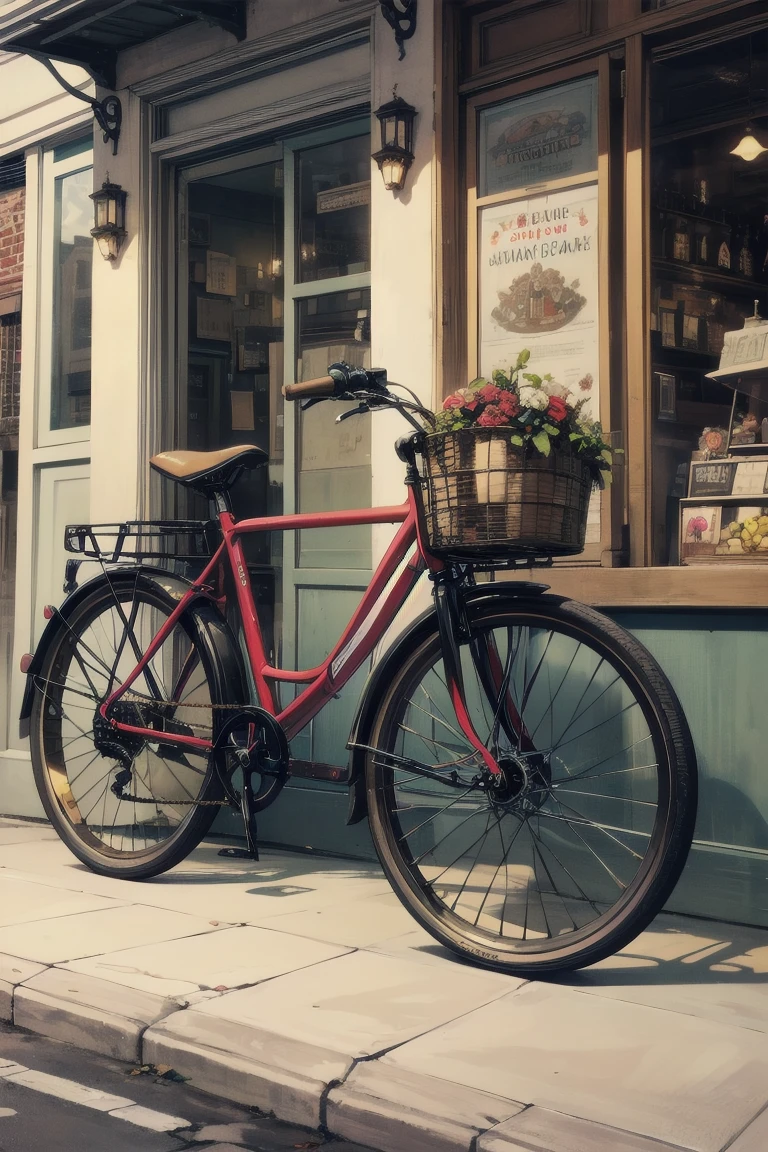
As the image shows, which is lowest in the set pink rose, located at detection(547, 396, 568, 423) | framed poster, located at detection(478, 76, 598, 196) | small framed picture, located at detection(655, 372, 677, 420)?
pink rose, located at detection(547, 396, 568, 423)

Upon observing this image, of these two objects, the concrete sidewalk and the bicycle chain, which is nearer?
the concrete sidewalk

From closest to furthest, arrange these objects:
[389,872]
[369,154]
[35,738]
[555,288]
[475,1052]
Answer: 1. [475,1052]
2. [389,872]
3. [555,288]
4. [35,738]
5. [369,154]

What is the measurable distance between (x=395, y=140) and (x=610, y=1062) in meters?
3.91

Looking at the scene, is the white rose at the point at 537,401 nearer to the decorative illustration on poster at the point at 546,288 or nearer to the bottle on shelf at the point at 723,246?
the decorative illustration on poster at the point at 546,288

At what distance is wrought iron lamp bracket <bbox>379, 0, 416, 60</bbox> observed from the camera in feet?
18.3

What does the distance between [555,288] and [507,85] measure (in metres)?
0.92

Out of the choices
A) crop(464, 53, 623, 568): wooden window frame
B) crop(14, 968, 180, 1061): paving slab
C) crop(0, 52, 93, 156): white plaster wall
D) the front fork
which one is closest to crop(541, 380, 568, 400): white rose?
the front fork

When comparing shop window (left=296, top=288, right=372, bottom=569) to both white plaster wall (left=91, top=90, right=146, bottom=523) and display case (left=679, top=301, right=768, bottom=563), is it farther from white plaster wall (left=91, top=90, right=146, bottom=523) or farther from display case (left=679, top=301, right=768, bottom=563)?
display case (left=679, top=301, right=768, bottom=563)

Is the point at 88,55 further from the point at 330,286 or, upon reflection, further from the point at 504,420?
the point at 504,420

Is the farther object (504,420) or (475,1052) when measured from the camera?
(504,420)

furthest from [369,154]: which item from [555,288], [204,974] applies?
[204,974]

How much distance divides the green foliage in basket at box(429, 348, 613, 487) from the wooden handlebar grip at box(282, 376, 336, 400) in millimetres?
553

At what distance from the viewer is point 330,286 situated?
6.17 metres

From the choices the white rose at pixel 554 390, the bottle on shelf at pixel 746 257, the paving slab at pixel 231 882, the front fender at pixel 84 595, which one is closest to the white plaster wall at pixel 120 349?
the front fender at pixel 84 595
